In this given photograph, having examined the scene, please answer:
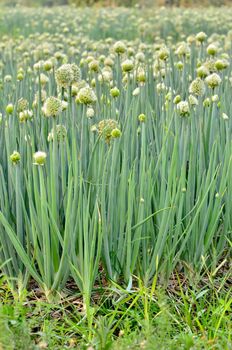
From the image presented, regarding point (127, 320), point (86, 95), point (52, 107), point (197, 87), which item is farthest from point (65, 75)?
point (127, 320)

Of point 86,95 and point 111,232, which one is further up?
point 86,95

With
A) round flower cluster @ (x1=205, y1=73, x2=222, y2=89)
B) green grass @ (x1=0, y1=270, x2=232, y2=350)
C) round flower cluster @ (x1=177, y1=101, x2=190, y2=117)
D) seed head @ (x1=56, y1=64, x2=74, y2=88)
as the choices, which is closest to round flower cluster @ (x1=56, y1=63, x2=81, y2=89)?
seed head @ (x1=56, y1=64, x2=74, y2=88)

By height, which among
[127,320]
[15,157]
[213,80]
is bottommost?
[127,320]

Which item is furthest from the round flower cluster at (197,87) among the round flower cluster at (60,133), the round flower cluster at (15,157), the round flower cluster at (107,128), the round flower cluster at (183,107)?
the round flower cluster at (15,157)

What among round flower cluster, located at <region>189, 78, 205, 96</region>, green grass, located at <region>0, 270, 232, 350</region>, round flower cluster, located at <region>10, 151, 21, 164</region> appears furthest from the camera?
round flower cluster, located at <region>189, 78, 205, 96</region>

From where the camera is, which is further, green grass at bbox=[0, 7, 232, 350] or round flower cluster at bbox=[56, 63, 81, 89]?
round flower cluster at bbox=[56, 63, 81, 89]

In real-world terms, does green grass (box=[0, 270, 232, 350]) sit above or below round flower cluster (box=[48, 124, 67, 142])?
below

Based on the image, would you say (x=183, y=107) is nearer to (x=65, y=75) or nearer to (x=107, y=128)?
(x=107, y=128)

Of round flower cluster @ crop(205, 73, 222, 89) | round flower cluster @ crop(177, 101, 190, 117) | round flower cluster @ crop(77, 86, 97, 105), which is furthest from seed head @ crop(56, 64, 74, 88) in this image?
round flower cluster @ crop(205, 73, 222, 89)

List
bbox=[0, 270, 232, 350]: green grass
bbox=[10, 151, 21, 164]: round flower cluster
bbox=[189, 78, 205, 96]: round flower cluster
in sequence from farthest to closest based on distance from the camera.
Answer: bbox=[189, 78, 205, 96]: round flower cluster < bbox=[10, 151, 21, 164]: round flower cluster < bbox=[0, 270, 232, 350]: green grass

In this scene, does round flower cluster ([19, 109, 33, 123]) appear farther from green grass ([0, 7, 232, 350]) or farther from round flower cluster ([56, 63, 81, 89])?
round flower cluster ([56, 63, 81, 89])

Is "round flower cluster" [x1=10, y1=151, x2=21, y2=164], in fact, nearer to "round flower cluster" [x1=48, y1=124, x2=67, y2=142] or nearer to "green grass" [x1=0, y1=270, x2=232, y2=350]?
"round flower cluster" [x1=48, y1=124, x2=67, y2=142]

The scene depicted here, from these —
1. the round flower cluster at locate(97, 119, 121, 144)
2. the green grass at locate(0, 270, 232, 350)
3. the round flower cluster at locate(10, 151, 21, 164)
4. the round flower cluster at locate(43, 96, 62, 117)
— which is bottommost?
the green grass at locate(0, 270, 232, 350)

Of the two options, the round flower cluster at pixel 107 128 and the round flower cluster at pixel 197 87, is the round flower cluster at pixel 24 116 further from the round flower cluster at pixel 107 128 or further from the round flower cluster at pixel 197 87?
the round flower cluster at pixel 197 87
